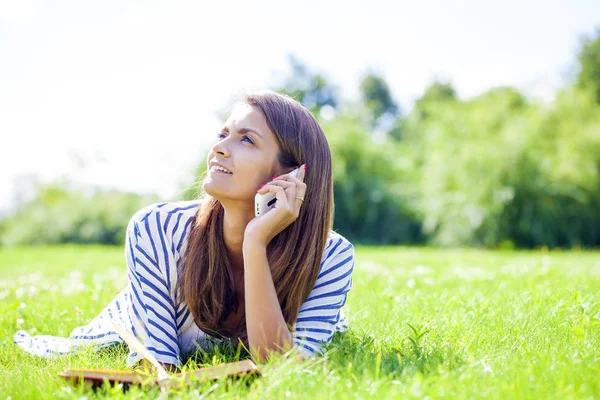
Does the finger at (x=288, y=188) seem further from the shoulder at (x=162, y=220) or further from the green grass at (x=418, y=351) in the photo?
the green grass at (x=418, y=351)

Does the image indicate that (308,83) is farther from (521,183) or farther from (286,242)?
(286,242)

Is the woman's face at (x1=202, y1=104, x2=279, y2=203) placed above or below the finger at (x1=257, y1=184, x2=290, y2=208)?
above

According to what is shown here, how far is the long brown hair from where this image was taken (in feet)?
9.68

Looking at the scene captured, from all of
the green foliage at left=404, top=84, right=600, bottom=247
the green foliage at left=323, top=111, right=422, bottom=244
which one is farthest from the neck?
the green foliage at left=323, top=111, right=422, bottom=244

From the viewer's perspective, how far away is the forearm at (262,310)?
2.67m

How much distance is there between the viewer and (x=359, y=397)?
207cm

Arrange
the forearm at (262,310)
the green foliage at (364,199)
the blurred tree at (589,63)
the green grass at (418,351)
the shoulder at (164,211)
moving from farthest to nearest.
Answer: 1. the blurred tree at (589,63)
2. the green foliage at (364,199)
3. the shoulder at (164,211)
4. the forearm at (262,310)
5. the green grass at (418,351)

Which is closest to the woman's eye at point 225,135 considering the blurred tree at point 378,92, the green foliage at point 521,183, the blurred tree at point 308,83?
the green foliage at point 521,183

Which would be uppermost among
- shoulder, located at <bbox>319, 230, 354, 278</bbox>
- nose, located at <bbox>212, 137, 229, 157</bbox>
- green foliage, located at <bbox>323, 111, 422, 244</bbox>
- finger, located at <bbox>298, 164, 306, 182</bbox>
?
nose, located at <bbox>212, 137, 229, 157</bbox>

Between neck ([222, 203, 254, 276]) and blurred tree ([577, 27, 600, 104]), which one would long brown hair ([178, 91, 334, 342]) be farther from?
blurred tree ([577, 27, 600, 104])

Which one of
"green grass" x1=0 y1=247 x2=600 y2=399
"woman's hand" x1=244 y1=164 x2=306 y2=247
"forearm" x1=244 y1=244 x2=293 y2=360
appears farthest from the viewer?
"woman's hand" x1=244 y1=164 x2=306 y2=247

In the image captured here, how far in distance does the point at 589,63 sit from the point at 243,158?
3001cm

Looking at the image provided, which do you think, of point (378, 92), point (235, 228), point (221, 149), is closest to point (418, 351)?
point (235, 228)

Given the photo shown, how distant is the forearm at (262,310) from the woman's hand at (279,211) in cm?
7
